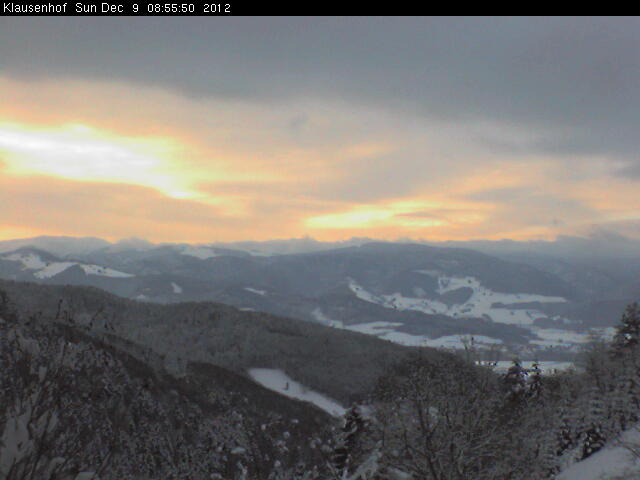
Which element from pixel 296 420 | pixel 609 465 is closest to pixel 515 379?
pixel 609 465

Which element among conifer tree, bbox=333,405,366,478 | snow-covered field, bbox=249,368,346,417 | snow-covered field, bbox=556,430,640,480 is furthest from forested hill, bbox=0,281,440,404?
conifer tree, bbox=333,405,366,478

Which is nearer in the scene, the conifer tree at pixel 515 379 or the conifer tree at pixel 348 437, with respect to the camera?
the conifer tree at pixel 348 437

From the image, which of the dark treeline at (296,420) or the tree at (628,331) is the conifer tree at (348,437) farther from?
the tree at (628,331)

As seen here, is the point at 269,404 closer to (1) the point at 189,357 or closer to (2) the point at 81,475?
(1) the point at 189,357

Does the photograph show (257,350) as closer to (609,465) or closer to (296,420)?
(296,420)

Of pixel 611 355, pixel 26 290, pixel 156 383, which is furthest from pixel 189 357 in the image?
pixel 611 355

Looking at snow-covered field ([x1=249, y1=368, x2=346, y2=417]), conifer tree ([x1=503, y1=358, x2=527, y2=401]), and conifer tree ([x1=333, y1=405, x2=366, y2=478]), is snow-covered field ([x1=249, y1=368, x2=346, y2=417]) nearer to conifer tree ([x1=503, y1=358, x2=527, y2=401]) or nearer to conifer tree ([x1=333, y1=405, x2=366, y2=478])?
conifer tree ([x1=503, y1=358, x2=527, y2=401])

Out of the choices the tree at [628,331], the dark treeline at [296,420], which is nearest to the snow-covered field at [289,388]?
the dark treeline at [296,420]

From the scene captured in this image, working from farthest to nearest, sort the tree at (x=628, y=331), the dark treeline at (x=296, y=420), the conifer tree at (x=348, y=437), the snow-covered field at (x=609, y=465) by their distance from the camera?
the tree at (x=628, y=331) → the conifer tree at (x=348, y=437) → the snow-covered field at (x=609, y=465) → the dark treeline at (x=296, y=420)

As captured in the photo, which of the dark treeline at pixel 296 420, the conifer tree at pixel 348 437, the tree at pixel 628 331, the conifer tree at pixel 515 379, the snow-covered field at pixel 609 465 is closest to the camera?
the dark treeline at pixel 296 420
